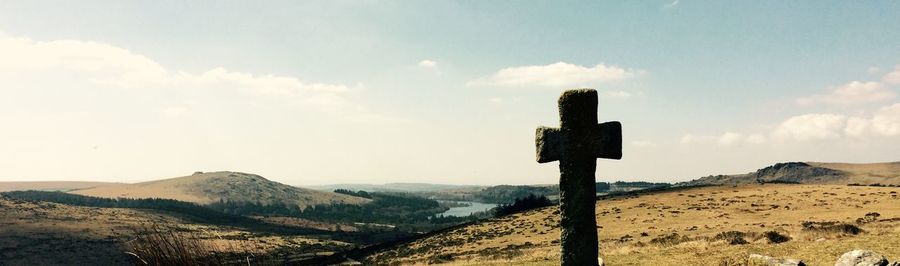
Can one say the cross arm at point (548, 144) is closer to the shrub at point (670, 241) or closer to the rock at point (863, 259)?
the rock at point (863, 259)

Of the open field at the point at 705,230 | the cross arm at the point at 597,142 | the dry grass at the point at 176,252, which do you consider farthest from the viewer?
the open field at the point at 705,230

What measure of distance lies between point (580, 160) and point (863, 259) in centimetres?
869

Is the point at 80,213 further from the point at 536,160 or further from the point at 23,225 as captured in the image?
the point at 536,160

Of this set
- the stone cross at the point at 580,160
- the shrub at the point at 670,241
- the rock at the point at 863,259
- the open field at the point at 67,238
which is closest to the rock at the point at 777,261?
the rock at the point at 863,259

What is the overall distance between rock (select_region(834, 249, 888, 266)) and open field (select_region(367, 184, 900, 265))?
7.68 ft

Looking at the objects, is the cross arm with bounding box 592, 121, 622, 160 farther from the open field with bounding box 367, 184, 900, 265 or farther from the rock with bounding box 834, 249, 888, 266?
the rock with bounding box 834, 249, 888, 266

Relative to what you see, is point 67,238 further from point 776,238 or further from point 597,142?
point 597,142

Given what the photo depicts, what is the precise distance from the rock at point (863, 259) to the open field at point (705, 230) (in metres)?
2.34

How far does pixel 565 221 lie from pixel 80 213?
182 meters

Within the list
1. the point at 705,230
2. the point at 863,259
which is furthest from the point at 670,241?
the point at 705,230

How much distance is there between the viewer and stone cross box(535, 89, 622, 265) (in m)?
→ 11.3

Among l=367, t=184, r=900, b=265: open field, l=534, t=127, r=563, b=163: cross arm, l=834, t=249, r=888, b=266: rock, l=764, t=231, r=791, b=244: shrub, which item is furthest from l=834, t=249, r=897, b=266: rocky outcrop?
l=764, t=231, r=791, b=244: shrub

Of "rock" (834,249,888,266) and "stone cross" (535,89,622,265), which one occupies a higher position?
"stone cross" (535,89,622,265)

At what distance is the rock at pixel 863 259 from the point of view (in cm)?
1320
